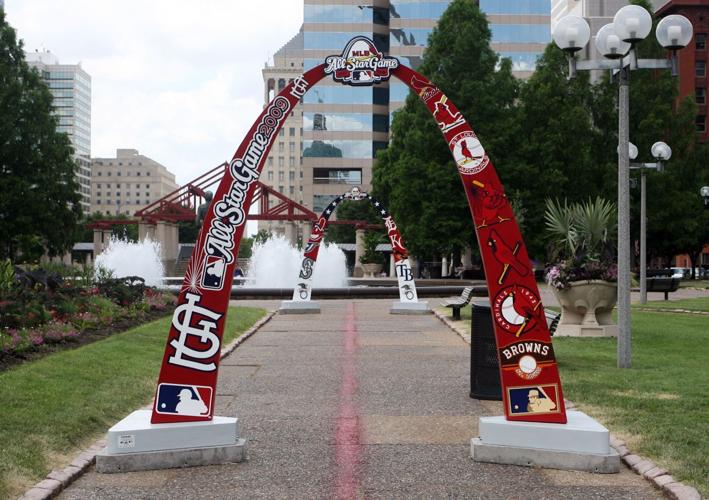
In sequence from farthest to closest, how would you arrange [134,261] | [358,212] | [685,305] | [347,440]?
[358,212] → [134,261] → [685,305] → [347,440]

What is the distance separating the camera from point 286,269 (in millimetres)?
44250

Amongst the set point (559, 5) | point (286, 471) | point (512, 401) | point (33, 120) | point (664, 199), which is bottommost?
point (286, 471)

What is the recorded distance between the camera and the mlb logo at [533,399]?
670 cm

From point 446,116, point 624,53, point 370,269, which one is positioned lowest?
point 370,269

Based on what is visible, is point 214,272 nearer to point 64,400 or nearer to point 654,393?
point 64,400

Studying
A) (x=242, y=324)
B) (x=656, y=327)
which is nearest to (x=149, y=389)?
(x=242, y=324)

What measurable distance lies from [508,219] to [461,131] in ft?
3.06

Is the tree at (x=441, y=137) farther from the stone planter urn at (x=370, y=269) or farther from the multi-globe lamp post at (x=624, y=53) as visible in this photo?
the multi-globe lamp post at (x=624, y=53)

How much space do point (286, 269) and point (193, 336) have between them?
37525 millimetres

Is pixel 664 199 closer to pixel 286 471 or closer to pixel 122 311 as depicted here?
pixel 122 311

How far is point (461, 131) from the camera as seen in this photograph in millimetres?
7281

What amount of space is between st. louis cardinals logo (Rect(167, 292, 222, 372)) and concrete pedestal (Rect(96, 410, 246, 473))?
1.61 ft

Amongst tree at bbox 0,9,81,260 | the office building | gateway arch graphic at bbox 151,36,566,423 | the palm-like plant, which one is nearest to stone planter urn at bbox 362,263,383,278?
tree at bbox 0,9,81,260

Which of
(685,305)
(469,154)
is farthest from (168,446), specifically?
(685,305)
